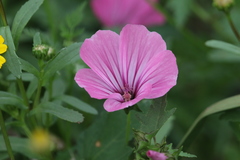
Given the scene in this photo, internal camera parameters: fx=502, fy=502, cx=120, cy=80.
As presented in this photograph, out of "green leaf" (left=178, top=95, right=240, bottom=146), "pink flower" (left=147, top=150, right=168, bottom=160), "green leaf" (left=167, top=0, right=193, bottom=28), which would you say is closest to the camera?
"pink flower" (left=147, top=150, right=168, bottom=160)

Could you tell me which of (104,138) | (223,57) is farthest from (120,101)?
(223,57)

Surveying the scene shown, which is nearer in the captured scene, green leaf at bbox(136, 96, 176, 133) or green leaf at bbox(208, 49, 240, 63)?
green leaf at bbox(136, 96, 176, 133)

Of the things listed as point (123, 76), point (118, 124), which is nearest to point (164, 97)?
point (123, 76)

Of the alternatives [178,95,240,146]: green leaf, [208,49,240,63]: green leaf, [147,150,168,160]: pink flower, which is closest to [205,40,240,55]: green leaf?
[178,95,240,146]: green leaf

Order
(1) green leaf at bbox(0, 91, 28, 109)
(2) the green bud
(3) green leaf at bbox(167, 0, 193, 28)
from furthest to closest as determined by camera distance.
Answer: (3) green leaf at bbox(167, 0, 193, 28)
(2) the green bud
(1) green leaf at bbox(0, 91, 28, 109)

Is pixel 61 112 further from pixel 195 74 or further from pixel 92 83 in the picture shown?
pixel 195 74

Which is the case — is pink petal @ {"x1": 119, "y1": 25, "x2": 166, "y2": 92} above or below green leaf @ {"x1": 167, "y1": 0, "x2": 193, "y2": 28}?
above

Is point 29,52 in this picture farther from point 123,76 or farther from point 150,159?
point 150,159

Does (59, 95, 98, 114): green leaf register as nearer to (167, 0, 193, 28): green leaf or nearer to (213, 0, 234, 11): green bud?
(213, 0, 234, 11): green bud
